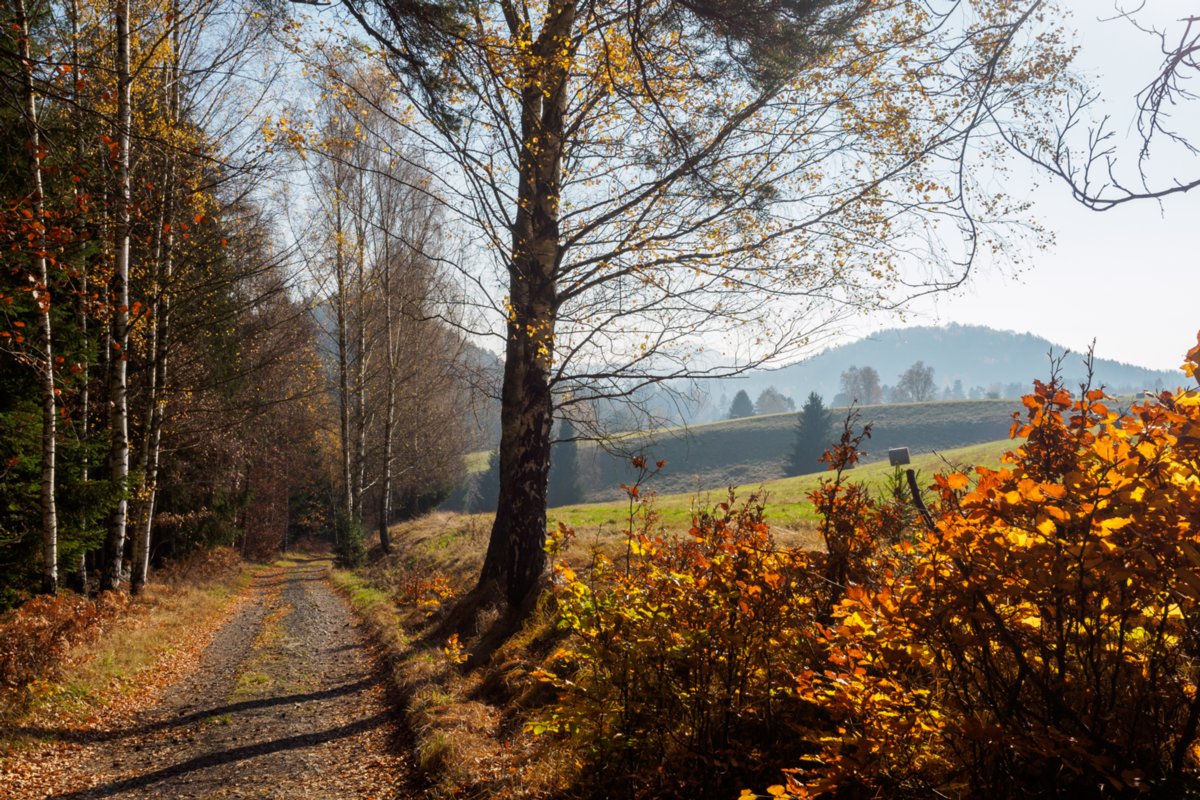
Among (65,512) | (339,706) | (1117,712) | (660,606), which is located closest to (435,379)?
(65,512)

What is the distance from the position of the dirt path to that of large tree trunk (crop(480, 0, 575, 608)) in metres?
2.18

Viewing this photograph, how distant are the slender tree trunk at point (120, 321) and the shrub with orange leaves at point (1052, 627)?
30.4 ft

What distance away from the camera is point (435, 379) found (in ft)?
91.5

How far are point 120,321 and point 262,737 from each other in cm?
628

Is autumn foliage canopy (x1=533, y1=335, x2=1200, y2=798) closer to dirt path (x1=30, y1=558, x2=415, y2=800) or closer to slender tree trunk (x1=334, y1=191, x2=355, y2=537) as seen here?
dirt path (x1=30, y1=558, x2=415, y2=800)

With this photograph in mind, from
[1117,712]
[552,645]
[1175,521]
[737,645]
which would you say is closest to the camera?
[1175,521]

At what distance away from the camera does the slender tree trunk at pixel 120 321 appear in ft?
26.7

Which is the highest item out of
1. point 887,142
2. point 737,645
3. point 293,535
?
point 887,142

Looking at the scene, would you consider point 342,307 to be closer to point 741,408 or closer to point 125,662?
point 125,662

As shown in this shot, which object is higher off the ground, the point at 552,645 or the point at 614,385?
the point at 614,385

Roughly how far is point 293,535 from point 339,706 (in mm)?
31720

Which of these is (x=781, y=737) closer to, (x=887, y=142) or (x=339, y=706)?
(x=339, y=706)

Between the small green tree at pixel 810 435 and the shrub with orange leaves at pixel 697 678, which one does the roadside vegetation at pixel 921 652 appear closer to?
the shrub with orange leaves at pixel 697 678

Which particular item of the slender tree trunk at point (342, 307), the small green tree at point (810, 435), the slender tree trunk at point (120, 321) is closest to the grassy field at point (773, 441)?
the small green tree at point (810, 435)
